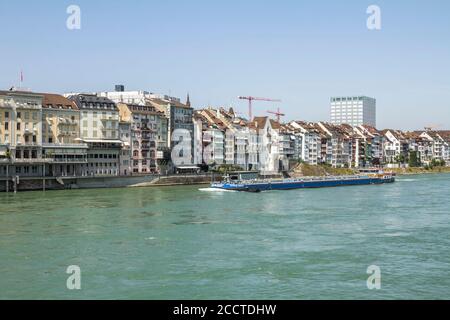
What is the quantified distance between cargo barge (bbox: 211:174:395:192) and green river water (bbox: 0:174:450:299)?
27.6 metres

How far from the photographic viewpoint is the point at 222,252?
2969cm

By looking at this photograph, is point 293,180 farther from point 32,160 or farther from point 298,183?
point 32,160

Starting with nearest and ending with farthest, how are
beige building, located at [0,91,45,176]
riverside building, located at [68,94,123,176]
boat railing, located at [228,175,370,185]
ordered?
beige building, located at [0,91,45,176] < boat railing, located at [228,175,370,185] < riverside building, located at [68,94,123,176]

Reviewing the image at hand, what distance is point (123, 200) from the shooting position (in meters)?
59.1

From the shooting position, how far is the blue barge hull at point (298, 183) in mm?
79625

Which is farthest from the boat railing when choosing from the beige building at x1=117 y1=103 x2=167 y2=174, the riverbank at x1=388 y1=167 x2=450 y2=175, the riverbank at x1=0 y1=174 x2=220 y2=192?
the riverbank at x1=388 y1=167 x2=450 y2=175

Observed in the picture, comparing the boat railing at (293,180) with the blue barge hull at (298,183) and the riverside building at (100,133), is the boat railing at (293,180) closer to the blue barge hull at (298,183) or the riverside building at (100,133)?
the blue barge hull at (298,183)

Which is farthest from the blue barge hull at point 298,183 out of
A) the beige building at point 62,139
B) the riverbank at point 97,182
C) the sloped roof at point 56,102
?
the sloped roof at point 56,102

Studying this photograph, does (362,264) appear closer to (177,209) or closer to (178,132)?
(177,209)

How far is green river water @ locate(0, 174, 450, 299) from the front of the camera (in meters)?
22.6

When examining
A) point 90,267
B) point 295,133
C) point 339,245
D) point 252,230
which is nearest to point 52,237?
point 90,267

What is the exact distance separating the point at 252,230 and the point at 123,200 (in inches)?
948

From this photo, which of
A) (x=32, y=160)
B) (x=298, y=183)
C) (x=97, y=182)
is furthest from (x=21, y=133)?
(x=298, y=183)

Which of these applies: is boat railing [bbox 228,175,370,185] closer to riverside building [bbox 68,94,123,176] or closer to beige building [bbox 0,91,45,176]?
riverside building [bbox 68,94,123,176]
